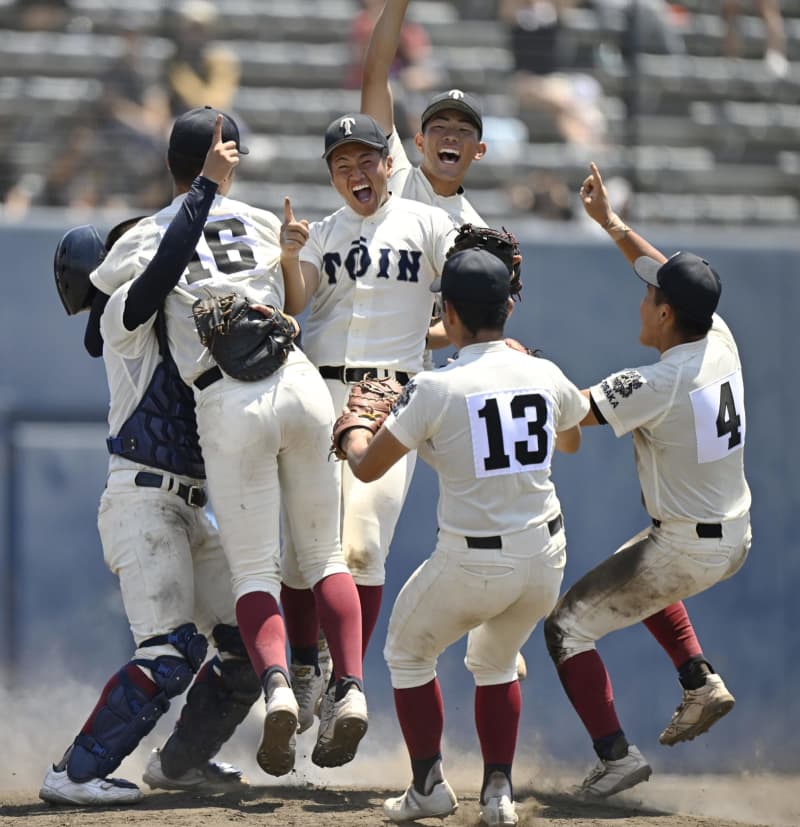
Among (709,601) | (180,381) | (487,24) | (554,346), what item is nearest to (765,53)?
(487,24)

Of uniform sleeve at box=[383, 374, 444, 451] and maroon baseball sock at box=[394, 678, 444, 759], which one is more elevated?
uniform sleeve at box=[383, 374, 444, 451]

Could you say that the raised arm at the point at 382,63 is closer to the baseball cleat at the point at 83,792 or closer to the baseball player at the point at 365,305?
the baseball player at the point at 365,305

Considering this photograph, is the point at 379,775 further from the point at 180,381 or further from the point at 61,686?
the point at 180,381

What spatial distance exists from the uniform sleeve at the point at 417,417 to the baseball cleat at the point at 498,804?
1.20 m

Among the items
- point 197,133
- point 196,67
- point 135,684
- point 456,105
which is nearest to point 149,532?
point 135,684

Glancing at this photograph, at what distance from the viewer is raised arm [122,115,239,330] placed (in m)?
4.97

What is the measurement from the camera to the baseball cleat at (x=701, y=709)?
18.4 feet

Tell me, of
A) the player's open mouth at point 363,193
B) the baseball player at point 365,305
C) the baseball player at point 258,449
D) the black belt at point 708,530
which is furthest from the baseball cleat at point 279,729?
the player's open mouth at point 363,193

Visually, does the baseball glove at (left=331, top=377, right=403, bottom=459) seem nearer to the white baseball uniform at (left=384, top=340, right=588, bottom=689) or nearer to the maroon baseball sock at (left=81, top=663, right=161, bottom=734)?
the white baseball uniform at (left=384, top=340, right=588, bottom=689)

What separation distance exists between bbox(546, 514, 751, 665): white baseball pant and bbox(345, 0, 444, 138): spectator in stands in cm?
439

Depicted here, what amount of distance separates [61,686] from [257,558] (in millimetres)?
3159

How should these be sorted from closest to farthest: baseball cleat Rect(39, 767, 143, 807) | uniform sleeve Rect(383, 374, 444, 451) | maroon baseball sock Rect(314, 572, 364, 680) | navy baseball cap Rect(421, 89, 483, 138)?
uniform sleeve Rect(383, 374, 444, 451) → maroon baseball sock Rect(314, 572, 364, 680) → baseball cleat Rect(39, 767, 143, 807) → navy baseball cap Rect(421, 89, 483, 138)

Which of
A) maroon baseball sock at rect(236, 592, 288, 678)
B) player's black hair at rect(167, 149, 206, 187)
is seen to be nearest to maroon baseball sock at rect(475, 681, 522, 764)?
maroon baseball sock at rect(236, 592, 288, 678)

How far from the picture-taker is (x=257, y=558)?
5039 mm
